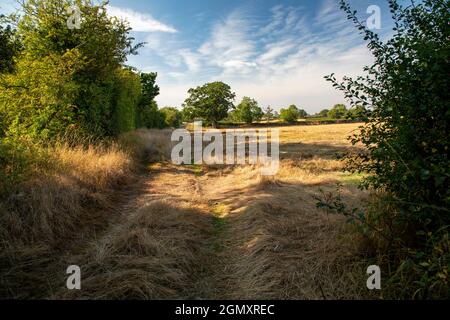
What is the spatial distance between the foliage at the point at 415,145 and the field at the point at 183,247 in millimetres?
471

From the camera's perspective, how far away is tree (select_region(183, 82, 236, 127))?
61.1 meters

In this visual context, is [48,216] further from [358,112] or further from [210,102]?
[210,102]

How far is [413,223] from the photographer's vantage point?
298 centimetres

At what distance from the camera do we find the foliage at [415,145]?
231 centimetres

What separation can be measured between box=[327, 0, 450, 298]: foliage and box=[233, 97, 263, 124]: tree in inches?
2679

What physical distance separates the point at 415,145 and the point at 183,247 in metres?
3.18

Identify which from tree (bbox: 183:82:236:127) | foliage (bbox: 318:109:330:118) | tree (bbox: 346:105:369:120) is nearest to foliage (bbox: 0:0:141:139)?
tree (bbox: 346:105:369:120)

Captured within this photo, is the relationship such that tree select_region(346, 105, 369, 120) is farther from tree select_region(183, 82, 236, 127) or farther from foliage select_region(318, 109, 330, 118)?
foliage select_region(318, 109, 330, 118)

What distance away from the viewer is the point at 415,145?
267cm

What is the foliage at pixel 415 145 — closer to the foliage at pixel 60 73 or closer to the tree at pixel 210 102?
the foliage at pixel 60 73

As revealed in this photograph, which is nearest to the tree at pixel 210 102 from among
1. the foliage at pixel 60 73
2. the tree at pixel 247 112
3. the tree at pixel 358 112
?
the tree at pixel 247 112

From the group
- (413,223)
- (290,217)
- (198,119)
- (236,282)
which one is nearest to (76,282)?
(236,282)

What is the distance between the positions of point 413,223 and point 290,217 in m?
2.19
